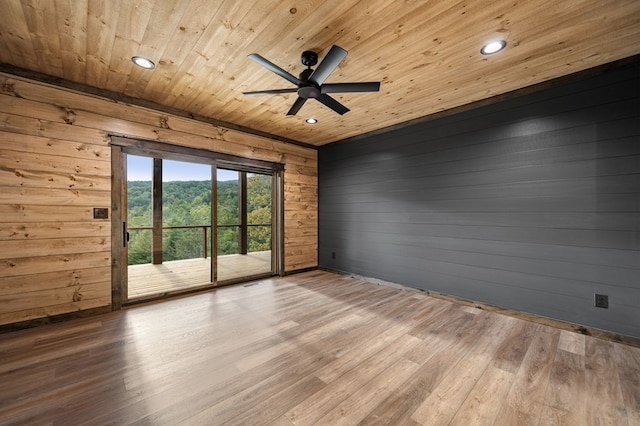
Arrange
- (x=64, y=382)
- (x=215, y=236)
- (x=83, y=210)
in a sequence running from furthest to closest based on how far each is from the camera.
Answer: (x=215, y=236) → (x=83, y=210) → (x=64, y=382)

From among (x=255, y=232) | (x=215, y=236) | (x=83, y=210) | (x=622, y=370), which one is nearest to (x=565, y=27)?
(x=622, y=370)

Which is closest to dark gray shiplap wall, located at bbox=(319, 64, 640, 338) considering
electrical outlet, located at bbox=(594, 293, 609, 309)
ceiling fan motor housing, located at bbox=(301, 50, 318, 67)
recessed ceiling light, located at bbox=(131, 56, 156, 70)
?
electrical outlet, located at bbox=(594, 293, 609, 309)

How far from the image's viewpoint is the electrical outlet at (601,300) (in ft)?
8.46

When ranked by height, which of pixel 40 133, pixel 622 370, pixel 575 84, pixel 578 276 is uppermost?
pixel 575 84

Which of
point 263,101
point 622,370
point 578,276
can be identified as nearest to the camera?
point 622,370

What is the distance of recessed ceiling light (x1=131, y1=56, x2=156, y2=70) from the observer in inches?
97.7

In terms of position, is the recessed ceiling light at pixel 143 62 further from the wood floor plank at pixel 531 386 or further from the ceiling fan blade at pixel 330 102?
the wood floor plank at pixel 531 386

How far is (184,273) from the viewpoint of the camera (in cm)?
498

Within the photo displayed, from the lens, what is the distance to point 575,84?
274 cm

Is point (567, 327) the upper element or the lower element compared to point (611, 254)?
lower

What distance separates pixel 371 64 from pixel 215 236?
3.40m

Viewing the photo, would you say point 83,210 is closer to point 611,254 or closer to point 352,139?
point 352,139

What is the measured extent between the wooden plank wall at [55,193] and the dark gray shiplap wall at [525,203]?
3.97 metres

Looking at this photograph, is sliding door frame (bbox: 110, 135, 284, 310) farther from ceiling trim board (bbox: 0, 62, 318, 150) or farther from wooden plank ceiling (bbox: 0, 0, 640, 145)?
wooden plank ceiling (bbox: 0, 0, 640, 145)
